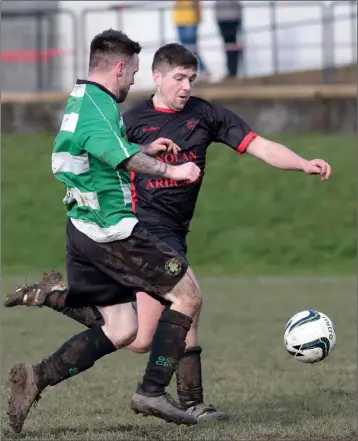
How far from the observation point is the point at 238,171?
72.1 feet

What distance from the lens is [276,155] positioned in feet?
24.6

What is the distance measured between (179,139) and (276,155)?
0.64m

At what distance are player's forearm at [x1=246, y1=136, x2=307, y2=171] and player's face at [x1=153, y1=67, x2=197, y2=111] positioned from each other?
0.51 meters

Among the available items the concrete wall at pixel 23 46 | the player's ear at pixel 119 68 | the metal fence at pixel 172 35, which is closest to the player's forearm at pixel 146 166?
the player's ear at pixel 119 68

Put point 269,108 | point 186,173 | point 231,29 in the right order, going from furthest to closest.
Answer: point 269,108 → point 231,29 → point 186,173

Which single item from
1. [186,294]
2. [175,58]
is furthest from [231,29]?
[186,294]

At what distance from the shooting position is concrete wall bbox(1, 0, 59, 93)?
75.5 ft

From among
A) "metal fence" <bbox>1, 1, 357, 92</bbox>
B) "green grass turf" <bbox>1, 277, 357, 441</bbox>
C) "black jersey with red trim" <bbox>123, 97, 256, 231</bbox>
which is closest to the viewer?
"green grass turf" <bbox>1, 277, 357, 441</bbox>

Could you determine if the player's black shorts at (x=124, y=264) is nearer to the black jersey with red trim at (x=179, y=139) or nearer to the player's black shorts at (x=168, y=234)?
the player's black shorts at (x=168, y=234)

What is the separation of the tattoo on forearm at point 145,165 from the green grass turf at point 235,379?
146 centimetres

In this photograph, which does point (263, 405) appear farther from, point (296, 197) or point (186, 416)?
point (296, 197)

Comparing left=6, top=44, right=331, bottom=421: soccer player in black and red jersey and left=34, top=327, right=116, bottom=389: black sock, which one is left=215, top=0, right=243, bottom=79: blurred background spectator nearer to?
left=6, top=44, right=331, bottom=421: soccer player in black and red jersey

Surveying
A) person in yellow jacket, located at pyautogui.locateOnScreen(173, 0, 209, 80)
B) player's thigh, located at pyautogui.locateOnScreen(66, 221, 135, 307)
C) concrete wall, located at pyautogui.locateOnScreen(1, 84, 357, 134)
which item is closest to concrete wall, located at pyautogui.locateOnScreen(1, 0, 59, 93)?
concrete wall, located at pyautogui.locateOnScreen(1, 84, 357, 134)

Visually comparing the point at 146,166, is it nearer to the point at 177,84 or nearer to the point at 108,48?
the point at 108,48
